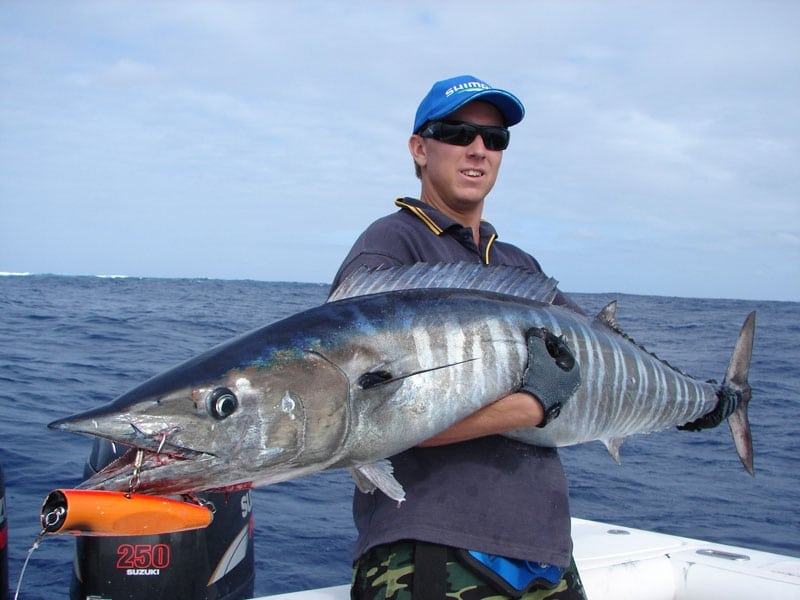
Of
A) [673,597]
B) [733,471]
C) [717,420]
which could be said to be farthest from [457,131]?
[733,471]

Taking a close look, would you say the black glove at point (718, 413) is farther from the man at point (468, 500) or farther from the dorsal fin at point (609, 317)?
the man at point (468, 500)

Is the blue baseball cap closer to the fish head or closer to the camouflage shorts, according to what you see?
the fish head

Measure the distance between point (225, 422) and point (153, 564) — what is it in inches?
83.2

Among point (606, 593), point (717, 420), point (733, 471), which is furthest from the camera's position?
point (733, 471)

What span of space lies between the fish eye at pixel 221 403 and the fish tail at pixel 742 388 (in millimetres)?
2547

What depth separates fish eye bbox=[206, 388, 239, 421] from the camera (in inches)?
77.7

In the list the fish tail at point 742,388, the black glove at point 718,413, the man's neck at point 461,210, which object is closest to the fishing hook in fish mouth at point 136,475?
the man's neck at point 461,210

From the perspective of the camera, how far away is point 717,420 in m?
3.47

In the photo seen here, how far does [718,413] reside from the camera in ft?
11.4

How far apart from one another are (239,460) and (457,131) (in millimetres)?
1540

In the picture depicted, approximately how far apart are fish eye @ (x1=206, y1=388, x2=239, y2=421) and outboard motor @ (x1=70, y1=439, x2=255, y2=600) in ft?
5.79

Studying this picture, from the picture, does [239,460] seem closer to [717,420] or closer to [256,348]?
[256,348]

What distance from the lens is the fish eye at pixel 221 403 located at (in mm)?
1974

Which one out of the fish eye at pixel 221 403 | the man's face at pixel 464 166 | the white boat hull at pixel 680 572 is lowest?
the white boat hull at pixel 680 572
